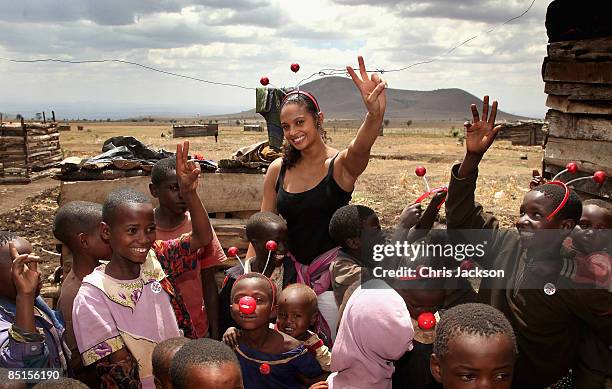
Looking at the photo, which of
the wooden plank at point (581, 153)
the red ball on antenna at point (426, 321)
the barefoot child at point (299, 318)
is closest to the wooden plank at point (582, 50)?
the wooden plank at point (581, 153)

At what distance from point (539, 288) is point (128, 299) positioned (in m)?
2.05

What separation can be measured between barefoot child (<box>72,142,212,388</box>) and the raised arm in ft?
3.02

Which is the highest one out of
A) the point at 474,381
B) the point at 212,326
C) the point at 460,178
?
the point at 460,178

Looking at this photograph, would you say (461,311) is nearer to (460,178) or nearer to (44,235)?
(460,178)

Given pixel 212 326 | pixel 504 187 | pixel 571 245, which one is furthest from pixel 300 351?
pixel 504 187

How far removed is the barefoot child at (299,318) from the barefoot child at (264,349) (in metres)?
0.06

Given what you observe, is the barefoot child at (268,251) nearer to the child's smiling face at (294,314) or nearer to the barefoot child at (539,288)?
the child's smiling face at (294,314)

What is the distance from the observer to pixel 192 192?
3.13 metres

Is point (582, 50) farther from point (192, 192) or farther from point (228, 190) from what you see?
point (192, 192)

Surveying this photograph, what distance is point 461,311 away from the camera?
232cm

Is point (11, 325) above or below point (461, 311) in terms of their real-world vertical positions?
below

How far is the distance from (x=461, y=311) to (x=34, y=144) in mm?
19601

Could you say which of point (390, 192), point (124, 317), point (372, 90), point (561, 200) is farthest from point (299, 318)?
point (390, 192)

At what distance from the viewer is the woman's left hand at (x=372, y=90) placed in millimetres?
3225
